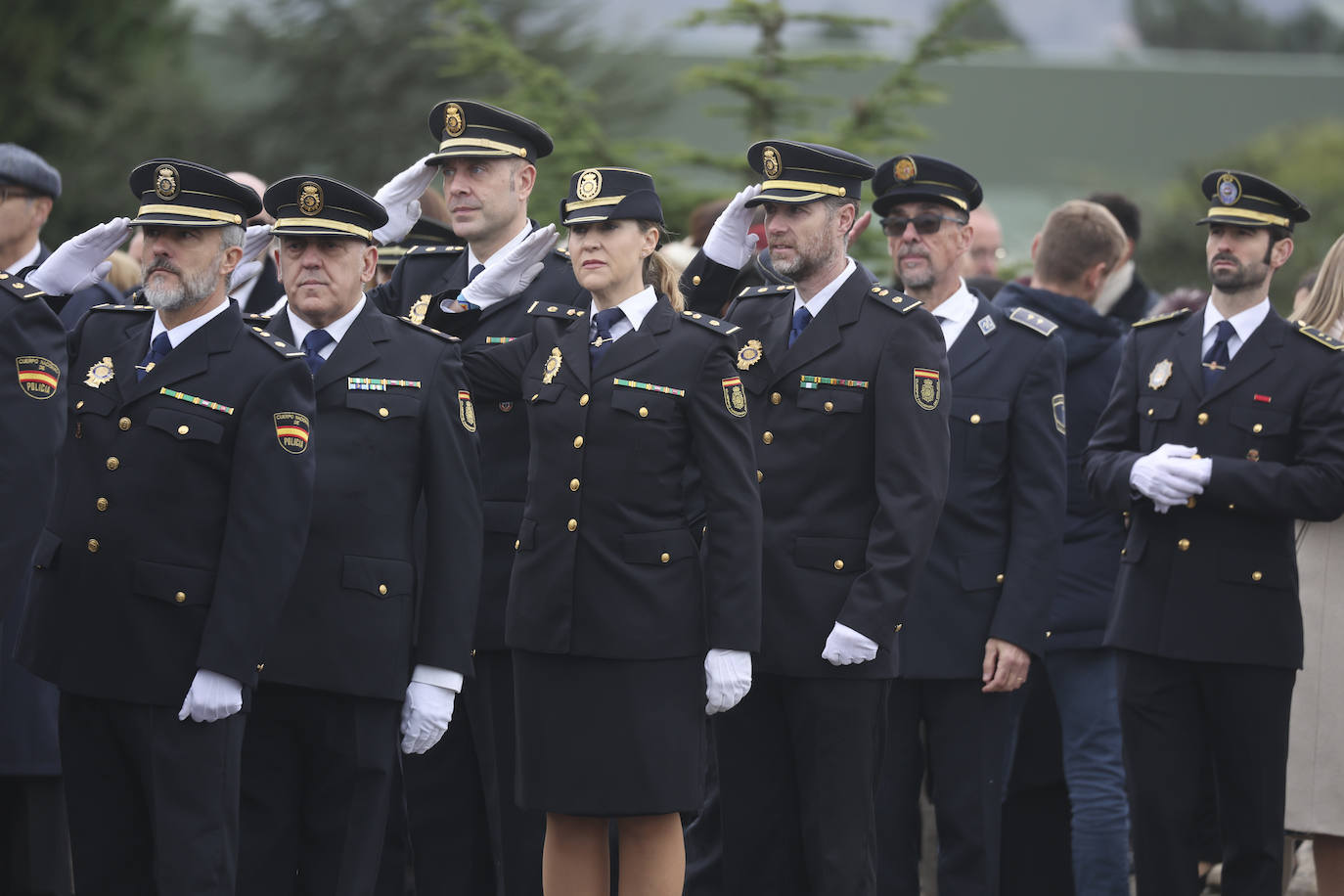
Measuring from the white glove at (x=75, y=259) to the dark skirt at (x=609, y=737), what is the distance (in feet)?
5.97

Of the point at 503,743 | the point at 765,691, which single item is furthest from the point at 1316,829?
the point at 503,743

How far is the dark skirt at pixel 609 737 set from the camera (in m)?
4.77

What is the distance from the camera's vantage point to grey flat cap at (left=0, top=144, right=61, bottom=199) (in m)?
5.98

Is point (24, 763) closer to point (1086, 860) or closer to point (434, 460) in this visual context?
point (434, 460)

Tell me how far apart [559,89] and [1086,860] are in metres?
6.13

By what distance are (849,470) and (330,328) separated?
1.48 metres

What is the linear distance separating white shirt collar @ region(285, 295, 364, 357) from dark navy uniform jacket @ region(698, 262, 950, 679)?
110cm

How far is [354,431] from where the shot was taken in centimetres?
478

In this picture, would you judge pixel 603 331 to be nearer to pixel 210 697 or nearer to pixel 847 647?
pixel 847 647

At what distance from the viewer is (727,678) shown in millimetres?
4691

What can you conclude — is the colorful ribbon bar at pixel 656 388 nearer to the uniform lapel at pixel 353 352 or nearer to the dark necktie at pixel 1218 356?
the uniform lapel at pixel 353 352

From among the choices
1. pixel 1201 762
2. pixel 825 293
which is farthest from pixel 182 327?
pixel 1201 762

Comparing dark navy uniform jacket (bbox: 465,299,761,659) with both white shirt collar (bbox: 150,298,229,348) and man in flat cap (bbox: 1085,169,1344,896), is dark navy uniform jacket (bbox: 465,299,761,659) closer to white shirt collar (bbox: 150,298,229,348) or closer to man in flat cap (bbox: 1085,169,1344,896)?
white shirt collar (bbox: 150,298,229,348)

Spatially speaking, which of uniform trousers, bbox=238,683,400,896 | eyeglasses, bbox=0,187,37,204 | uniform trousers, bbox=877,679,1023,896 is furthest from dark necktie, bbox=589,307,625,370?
eyeglasses, bbox=0,187,37,204
